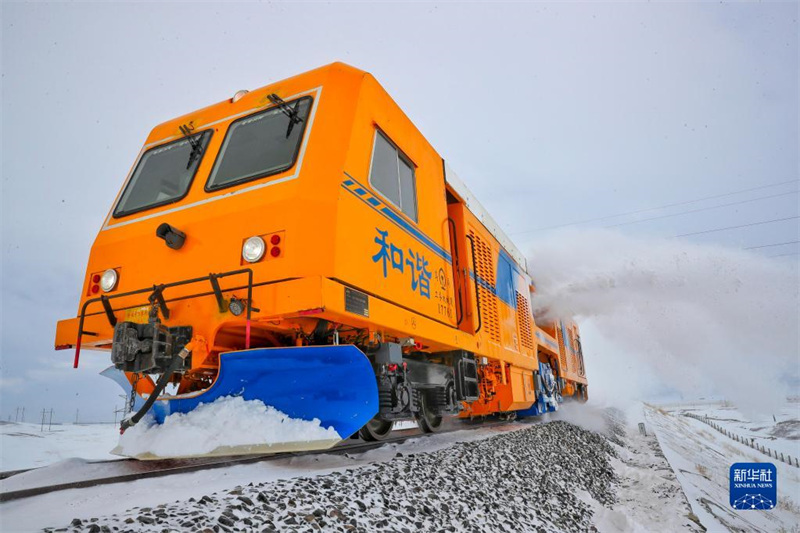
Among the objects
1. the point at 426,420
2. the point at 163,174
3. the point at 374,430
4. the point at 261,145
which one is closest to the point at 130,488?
the point at 261,145

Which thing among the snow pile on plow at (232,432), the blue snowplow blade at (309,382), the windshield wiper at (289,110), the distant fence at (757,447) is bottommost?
the distant fence at (757,447)

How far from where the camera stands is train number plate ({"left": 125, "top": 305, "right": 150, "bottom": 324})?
340 cm

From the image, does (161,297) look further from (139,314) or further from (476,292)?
(476,292)

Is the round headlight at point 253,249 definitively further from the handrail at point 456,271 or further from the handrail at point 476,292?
the handrail at point 476,292

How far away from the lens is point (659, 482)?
237 inches

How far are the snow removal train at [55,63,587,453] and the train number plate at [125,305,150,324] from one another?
0.01 metres

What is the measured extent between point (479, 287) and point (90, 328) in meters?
4.06

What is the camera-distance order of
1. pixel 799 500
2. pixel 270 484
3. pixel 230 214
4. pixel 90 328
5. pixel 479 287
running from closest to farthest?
pixel 270 484
pixel 230 214
pixel 90 328
pixel 479 287
pixel 799 500

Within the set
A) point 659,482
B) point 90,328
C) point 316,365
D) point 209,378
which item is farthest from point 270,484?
point 659,482

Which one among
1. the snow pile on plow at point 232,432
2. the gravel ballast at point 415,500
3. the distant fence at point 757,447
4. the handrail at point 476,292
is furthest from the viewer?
the distant fence at point 757,447

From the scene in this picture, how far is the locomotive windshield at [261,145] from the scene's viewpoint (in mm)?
3576

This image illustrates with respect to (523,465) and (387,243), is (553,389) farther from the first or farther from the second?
(387,243)

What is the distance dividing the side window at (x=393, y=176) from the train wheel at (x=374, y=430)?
2262mm

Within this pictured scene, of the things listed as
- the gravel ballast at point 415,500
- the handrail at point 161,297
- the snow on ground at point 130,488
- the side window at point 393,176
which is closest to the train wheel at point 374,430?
the gravel ballast at point 415,500
